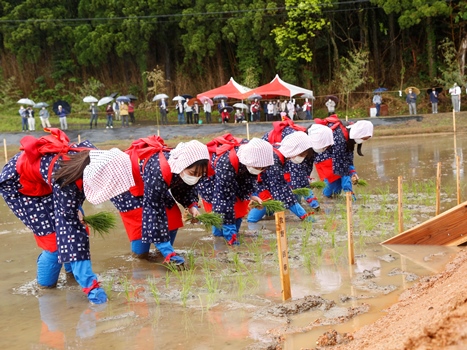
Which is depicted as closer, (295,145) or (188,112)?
(295,145)

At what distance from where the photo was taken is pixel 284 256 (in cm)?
528

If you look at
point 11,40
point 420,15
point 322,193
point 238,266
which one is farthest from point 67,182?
point 11,40

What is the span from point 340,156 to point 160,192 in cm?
427

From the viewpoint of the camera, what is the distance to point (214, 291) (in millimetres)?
5699

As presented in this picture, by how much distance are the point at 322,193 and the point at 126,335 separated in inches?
262

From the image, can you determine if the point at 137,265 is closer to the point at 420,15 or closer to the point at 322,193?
the point at 322,193

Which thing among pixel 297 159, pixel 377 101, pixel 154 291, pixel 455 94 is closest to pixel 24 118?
pixel 377 101

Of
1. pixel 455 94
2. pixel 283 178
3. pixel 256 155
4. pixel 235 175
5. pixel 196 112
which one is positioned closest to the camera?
pixel 256 155

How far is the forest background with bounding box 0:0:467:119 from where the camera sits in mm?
31531

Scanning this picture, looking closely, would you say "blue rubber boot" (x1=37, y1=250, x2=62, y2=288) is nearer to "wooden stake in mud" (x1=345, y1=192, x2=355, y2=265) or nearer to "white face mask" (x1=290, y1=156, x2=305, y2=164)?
"wooden stake in mud" (x1=345, y1=192, x2=355, y2=265)

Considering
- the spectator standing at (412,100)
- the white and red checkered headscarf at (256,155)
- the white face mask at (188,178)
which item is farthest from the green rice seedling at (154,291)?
the spectator standing at (412,100)

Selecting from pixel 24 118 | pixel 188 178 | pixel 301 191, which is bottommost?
pixel 301 191

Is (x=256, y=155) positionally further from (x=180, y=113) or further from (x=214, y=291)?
(x=180, y=113)

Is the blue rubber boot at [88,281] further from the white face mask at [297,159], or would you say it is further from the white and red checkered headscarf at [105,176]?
the white face mask at [297,159]
